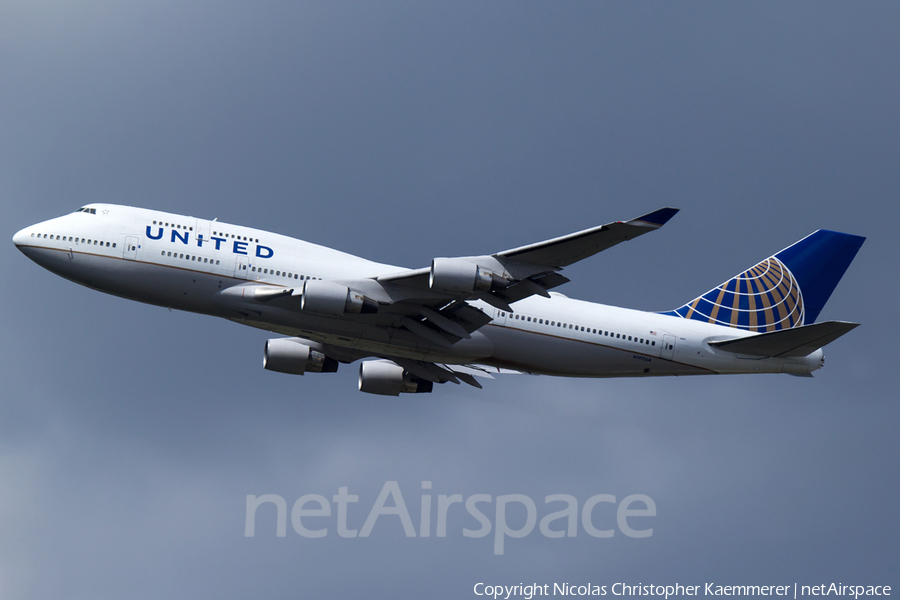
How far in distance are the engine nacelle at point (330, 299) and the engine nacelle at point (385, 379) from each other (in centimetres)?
905

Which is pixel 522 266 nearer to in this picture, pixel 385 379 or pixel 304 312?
pixel 304 312

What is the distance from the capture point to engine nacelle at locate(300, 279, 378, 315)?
31.7 meters

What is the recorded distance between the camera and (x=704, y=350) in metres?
37.4

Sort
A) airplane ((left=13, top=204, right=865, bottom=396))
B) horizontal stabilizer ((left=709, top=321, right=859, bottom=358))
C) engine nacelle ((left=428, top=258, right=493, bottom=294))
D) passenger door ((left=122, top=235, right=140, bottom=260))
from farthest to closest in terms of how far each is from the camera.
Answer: horizontal stabilizer ((left=709, top=321, right=859, bottom=358))
passenger door ((left=122, top=235, right=140, bottom=260))
airplane ((left=13, top=204, right=865, bottom=396))
engine nacelle ((left=428, top=258, right=493, bottom=294))

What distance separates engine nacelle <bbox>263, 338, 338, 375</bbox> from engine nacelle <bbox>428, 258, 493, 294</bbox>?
10181 mm

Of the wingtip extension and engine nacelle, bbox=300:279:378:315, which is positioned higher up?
→ the wingtip extension

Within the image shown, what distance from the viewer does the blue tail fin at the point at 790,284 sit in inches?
1613

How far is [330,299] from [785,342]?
17703 millimetres

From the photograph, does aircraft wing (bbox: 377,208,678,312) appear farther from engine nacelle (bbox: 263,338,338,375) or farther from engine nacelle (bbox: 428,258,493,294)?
engine nacelle (bbox: 263,338,338,375)

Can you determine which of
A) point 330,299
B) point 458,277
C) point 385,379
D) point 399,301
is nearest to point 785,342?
point 458,277

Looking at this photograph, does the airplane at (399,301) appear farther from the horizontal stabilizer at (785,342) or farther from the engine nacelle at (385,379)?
the engine nacelle at (385,379)

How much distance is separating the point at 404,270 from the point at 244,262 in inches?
228

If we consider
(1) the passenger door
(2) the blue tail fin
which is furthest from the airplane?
(2) the blue tail fin

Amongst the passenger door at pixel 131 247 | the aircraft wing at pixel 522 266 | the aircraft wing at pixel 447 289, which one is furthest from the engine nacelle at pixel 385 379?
the passenger door at pixel 131 247
